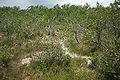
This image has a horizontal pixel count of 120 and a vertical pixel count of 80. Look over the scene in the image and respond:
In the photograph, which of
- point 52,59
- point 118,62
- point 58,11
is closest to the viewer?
point 118,62

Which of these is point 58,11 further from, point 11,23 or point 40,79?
point 40,79

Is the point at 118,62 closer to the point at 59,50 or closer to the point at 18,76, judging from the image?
the point at 59,50

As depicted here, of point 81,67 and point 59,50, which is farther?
point 59,50

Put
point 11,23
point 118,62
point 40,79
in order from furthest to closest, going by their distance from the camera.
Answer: point 11,23, point 40,79, point 118,62

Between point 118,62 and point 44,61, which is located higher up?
point 118,62

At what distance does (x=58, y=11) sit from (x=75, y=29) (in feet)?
69.0

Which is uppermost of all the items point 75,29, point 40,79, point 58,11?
point 58,11

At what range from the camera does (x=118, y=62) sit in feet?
16.2

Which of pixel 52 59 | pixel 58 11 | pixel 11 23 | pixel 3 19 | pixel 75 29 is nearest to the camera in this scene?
pixel 52 59

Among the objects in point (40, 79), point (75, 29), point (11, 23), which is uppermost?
point (11, 23)

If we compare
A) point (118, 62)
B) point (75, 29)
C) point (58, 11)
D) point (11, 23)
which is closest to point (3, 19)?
point (11, 23)

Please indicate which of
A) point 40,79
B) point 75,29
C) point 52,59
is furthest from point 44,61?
point 75,29

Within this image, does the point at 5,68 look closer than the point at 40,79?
No

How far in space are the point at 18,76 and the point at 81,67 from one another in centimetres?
321
